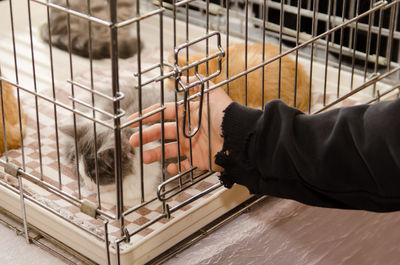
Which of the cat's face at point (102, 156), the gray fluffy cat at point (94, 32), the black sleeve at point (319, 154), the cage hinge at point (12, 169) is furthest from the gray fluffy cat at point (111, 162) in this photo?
the gray fluffy cat at point (94, 32)

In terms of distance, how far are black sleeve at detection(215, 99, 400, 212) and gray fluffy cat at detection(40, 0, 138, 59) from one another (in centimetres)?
76

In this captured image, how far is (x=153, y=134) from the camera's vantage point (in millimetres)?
890

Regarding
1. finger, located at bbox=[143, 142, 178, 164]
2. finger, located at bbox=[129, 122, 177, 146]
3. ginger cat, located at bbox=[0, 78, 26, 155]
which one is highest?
finger, located at bbox=[129, 122, 177, 146]

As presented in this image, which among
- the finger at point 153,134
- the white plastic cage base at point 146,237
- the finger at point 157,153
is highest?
the finger at point 153,134

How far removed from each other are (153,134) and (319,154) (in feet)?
0.83

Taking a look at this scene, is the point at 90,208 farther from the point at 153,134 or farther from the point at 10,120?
the point at 10,120

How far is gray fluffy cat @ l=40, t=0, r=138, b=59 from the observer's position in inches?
59.2

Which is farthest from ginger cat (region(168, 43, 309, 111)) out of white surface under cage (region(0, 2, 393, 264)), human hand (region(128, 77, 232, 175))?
human hand (region(128, 77, 232, 175))

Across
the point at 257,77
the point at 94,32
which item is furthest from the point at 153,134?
the point at 94,32

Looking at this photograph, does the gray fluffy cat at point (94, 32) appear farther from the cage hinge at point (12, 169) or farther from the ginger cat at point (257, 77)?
the cage hinge at point (12, 169)

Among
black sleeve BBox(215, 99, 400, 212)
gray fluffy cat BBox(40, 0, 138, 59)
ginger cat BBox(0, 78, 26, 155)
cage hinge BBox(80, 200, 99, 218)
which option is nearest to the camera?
black sleeve BBox(215, 99, 400, 212)

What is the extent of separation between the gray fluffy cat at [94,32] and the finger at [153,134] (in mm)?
601

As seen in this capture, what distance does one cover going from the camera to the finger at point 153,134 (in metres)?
0.85

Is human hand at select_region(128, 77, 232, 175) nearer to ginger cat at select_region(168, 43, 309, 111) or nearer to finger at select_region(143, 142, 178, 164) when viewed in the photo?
finger at select_region(143, 142, 178, 164)
